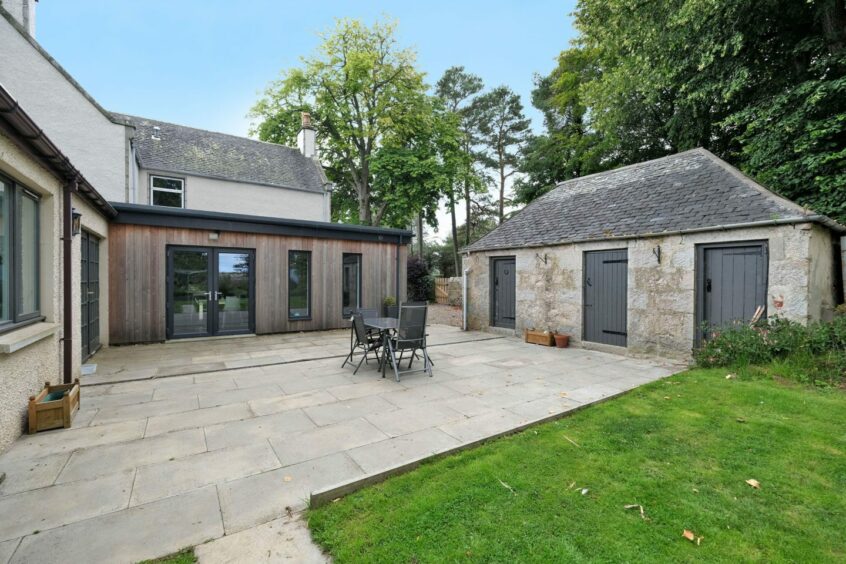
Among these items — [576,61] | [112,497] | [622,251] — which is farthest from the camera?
[576,61]

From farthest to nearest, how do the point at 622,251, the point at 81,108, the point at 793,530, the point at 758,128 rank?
the point at 81,108 → the point at 758,128 → the point at 622,251 → the point at 793,530

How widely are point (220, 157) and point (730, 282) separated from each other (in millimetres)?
17066

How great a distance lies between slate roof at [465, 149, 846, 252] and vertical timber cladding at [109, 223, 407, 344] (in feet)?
10.1

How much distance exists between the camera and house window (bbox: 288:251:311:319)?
9.40 metres

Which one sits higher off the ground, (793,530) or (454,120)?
(454,120)

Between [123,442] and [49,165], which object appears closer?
[123,442]

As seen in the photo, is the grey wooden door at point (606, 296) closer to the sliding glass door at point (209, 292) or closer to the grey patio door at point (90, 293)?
the sliding glass door at point (209, 292)

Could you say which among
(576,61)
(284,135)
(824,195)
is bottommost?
(824,195)

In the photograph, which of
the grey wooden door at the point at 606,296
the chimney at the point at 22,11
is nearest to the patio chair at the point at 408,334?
the grey wooden door at the point at 606,296

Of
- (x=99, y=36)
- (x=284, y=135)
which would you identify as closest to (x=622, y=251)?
(x=99, y=36)

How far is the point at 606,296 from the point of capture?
7.64 metres

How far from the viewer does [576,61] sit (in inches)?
672

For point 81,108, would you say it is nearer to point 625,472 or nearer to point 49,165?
point 49,165

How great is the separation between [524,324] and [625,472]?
6.58m
